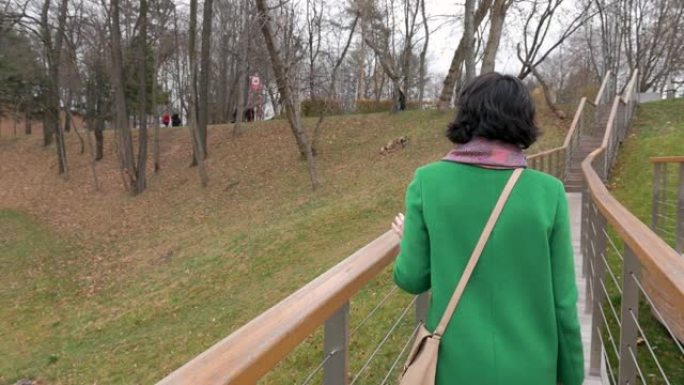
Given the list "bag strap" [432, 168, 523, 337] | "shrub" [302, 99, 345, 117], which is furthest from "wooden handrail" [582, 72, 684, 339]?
"shrub" [302, 99, 345, 117]

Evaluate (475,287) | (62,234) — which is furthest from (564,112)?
(475,287)

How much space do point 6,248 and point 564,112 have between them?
60.5 ft

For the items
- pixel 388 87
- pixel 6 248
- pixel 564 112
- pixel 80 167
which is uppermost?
pixel 388 87

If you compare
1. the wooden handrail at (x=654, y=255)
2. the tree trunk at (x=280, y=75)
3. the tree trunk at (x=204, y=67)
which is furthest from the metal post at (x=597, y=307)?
the tree trunk at (x=204, y=67)

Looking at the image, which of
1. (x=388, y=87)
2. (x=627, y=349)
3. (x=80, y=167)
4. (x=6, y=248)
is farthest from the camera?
(x=388, y=87)

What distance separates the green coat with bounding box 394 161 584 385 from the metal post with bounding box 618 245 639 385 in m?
1.18

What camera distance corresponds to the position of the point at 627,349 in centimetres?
280

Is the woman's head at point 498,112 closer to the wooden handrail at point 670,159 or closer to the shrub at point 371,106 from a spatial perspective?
the wooden handrail at point 670,159

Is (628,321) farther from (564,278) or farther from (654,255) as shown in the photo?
(564,278)

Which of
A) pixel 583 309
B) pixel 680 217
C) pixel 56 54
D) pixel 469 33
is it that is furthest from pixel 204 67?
pixel 583 309

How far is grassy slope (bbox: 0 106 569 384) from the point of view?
8.27 metres

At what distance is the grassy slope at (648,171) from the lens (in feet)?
14.4

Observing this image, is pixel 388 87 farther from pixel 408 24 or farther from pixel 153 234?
pixel 153 234

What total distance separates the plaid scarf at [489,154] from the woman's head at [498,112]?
0.02 metres
